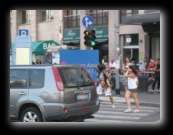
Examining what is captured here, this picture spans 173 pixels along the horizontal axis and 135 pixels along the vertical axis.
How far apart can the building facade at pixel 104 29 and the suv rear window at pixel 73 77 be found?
9.51 meters

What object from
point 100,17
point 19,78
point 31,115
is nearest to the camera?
point 31,115

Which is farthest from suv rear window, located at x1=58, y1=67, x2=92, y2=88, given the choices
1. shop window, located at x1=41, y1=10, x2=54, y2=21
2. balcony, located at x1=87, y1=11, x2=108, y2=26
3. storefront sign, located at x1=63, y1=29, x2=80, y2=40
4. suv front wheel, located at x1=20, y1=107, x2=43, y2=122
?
shop window, located at x1=41, y1=10, x2=54, y2=21

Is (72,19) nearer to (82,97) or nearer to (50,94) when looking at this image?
(82,97)

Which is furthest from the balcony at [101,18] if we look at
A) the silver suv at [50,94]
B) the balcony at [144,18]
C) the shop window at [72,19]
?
the silver suv at [50,94]

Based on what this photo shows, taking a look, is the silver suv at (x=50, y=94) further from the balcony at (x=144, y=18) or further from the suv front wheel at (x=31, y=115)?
the balcony at (x=144, y=18)

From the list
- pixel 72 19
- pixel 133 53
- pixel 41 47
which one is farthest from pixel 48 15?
pixel 133 53

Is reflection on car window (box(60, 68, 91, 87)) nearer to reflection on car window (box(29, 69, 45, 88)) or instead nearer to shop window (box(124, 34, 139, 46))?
reflection on car window (box(29, 69, 45, 88))

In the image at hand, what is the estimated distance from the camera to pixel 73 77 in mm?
9297

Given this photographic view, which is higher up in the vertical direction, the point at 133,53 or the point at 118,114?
the point at 133,53

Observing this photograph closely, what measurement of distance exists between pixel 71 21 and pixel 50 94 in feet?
80.0

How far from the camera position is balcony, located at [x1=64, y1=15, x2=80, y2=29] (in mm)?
32188
